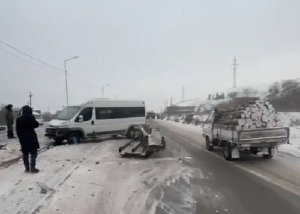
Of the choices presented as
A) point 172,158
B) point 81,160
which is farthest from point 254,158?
point 81,160

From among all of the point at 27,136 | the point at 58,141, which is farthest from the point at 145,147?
the point at 58,141

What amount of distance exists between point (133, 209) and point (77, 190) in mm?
1772

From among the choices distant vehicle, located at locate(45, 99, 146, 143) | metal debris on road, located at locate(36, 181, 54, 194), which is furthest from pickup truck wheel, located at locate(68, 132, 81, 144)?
metal debris on road, located at locate(36, 181, 54, 194)

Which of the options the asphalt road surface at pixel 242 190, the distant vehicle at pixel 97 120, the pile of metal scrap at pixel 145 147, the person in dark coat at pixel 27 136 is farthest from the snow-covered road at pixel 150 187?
the distant vehicle at pixel 97 120

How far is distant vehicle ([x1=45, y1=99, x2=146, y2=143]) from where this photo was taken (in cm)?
1864

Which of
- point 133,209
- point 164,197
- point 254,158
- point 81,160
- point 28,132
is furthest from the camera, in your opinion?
point 254,158

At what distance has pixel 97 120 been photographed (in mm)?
20203

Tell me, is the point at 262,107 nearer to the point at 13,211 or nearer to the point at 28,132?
the point at 28,132

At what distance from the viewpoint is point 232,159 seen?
1223 centimetres

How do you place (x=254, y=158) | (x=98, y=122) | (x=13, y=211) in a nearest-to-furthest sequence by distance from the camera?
(x=13, y=211), (x=254, y=158), (x=98, y=122)

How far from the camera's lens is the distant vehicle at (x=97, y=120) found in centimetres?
1864

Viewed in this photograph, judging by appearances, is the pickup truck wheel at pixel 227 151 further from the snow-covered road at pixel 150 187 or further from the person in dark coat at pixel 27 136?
the person in dark coat at pixel 27 136

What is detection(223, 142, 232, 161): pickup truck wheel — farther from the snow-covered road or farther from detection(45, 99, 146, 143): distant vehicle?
detection(45, 99, 146, 143): distant vehicle

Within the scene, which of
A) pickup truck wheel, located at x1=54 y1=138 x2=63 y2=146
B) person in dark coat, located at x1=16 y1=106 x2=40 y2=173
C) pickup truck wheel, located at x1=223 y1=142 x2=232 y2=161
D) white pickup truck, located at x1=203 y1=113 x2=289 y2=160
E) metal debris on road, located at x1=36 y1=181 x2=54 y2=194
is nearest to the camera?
metal debris on road, located at x1=36 y1=181 x2=54 y2=194
